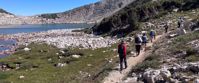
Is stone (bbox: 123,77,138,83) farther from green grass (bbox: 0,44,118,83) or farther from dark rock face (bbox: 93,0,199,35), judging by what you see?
dark rock face (bbox: 93,0,199,35)

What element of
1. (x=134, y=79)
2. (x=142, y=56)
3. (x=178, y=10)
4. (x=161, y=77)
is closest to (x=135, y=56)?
(x=142, y=56)

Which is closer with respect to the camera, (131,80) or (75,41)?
(131,80)

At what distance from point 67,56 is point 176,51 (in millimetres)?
31482

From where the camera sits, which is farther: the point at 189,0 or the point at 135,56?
the point at 189,0

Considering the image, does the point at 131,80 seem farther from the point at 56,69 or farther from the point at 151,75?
the point at 56,69

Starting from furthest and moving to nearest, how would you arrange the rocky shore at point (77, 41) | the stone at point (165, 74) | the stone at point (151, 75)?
the rocky shore at point (77, 41)
the stone at point (151, 75)
the stone at point (165, 74)

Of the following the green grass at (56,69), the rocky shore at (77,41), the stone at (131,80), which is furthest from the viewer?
the rocky shore at (77,41)

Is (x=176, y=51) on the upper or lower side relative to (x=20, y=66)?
upper

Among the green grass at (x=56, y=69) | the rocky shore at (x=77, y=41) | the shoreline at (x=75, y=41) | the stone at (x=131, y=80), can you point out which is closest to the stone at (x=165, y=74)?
the stone at (x=131, y=80)

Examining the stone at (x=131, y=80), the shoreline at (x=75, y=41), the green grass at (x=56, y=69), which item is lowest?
the shoreline at (x=75, y=41)

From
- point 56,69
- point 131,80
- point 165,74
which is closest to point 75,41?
point 56,69

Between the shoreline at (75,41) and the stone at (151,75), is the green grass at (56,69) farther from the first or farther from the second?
the shoreline at (75,41)

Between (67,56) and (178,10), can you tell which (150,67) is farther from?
(178,10)

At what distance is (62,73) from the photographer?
4762 cm
